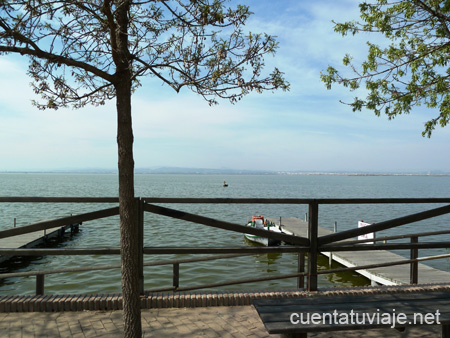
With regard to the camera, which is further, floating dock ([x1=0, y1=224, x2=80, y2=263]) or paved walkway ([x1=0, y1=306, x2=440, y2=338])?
floating dock ([x1=0, y1=224, x2=80, y2=263])

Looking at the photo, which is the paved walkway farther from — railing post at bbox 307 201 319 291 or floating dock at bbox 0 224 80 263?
floating dock at bbox 0 224 80 263

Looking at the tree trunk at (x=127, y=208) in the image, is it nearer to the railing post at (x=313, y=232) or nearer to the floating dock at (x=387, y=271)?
the railing post at (x=313, y=232)

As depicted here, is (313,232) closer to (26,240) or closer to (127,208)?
(127,208)

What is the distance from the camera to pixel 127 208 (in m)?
3.20

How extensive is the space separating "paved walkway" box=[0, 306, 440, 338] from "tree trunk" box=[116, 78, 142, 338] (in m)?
0.58

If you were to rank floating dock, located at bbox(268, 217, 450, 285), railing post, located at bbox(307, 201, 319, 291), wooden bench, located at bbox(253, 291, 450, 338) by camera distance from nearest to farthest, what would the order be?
1. wooden bench, located at bbox(253, 291, 450, 338)
2. railing post, located at bbox(307, 201, 319, 291)
3. floating dock, located at bbox(268, 217, 450, 285)

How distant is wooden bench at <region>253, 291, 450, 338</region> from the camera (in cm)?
270

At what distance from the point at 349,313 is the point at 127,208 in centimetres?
201

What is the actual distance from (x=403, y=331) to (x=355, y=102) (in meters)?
6.62

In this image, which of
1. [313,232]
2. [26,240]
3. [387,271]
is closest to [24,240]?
[26,240]

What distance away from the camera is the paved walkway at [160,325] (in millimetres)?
3828

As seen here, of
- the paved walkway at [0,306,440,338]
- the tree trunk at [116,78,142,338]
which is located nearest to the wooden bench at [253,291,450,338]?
the paved walkway at [0,306,440,338]

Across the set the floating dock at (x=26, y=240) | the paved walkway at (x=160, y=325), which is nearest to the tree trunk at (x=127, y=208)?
the paved walkway at (x=160, y=325)

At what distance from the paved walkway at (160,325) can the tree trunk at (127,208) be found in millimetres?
575
